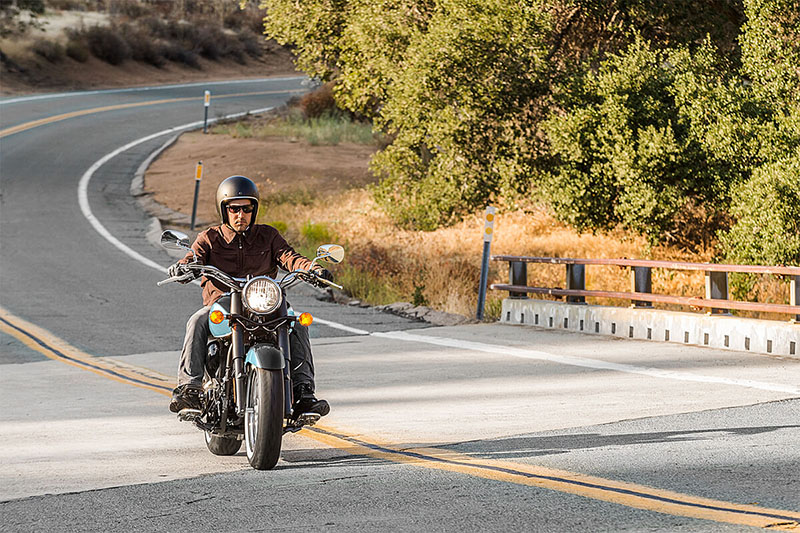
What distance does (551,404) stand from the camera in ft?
34.0

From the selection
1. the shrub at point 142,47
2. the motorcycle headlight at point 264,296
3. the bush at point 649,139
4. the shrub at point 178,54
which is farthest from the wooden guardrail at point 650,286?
the shrub at point 178,54

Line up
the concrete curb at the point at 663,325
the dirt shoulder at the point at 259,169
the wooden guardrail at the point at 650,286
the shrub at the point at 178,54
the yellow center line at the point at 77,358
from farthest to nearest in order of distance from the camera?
the shrub at the point at 178,54
the dirt shoulder at the point at 259,169
the wooden guardrail at the point at 650,286
the concrete curb at the point at 663,325
the yellow center line at the point at 77,358

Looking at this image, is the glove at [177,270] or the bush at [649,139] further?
the bush at [649,139]

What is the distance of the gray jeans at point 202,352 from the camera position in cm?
801

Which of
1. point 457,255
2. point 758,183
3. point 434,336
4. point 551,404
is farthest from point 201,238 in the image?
point 457,255

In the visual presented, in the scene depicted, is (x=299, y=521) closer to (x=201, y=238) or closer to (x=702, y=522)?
(x=702, y=522)

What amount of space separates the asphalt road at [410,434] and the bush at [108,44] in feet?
131

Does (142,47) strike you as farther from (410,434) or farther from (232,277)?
(232,277)

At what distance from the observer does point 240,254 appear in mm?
8383

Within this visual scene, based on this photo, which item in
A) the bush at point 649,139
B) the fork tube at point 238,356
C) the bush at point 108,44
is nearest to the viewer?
the fork tube at point 238,356

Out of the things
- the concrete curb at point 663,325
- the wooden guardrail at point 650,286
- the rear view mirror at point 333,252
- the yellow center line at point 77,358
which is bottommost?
the yellow center line at point 77,358

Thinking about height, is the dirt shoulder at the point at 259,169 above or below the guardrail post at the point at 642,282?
above

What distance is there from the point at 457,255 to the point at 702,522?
17111 mm

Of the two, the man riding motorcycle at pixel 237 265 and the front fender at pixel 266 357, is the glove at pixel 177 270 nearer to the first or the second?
the man riding motorcycle at pixel 237 265
